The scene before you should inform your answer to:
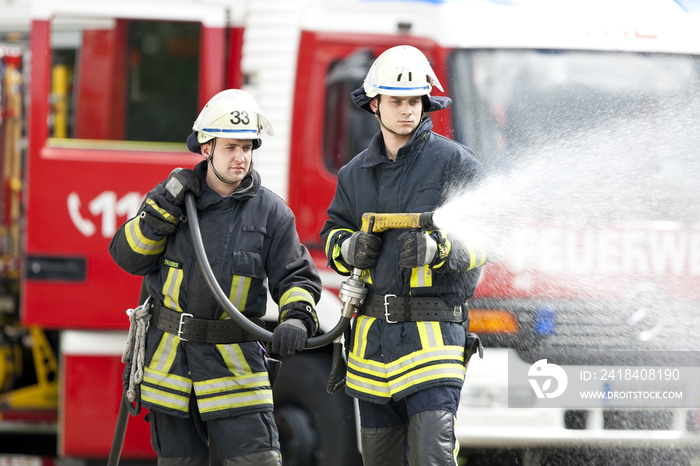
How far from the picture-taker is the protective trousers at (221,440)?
405 cm

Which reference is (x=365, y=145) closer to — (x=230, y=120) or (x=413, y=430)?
(x=230, y=120)

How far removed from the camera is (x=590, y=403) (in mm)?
5312

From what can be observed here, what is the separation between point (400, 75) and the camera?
4.02 m

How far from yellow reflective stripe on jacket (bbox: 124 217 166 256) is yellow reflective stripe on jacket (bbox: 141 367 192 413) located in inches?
19.8

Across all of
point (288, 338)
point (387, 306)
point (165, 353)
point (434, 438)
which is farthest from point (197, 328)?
point (434, 438)

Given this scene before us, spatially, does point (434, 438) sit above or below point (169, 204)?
below

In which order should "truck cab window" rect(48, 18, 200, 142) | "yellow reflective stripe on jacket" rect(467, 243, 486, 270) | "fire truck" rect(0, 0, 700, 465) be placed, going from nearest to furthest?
"yellow reflective stripe on jacket" rect(467, 243, 486, 270) → "fire truck" rect(0, 0, 700, 465) → "truck cab window" rect(48, 18, 200, 142)

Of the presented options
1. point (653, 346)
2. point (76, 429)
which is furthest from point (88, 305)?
point (653, 346)

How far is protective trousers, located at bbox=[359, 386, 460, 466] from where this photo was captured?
388cm

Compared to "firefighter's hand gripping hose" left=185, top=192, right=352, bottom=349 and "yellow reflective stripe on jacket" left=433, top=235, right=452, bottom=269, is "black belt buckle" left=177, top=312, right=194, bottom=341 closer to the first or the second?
"firefighter's hand gripping hose" left=185, top=192, right=352, bottom=349

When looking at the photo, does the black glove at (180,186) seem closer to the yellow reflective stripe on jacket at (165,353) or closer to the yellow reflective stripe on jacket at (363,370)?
the yellow reflective stripe on jacket at (165,353)

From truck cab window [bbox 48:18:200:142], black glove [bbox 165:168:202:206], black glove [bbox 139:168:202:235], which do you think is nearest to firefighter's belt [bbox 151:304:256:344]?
black glove [bbox 139:168:202:235]

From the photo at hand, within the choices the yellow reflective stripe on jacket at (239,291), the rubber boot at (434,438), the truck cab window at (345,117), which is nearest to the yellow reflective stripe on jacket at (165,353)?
the yellow reflective stripe on jacket at (239,291)

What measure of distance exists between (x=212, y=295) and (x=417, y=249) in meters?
0.88
